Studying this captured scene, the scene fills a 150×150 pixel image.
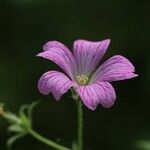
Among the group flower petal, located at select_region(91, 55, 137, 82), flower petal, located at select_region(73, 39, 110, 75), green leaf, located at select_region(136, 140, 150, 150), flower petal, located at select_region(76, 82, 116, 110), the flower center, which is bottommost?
green leaf, located at select_region(136, 140, 150, 150)

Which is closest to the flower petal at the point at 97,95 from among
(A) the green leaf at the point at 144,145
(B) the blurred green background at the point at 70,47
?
(A) the green leaf at the point at 144,145

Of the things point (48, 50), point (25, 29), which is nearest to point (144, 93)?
point (25, 29)

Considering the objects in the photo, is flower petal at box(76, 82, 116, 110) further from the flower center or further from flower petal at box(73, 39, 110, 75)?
flower petal at box(73, 39, 110, 75)

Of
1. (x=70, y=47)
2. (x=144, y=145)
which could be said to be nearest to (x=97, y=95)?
(x=144, y=145)

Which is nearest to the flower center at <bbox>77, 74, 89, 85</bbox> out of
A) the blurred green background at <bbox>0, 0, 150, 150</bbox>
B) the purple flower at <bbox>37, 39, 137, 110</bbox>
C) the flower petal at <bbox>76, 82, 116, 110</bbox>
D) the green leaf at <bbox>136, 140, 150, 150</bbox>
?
the purple flower at <bbox>37, 39, 137, 110</bbox>

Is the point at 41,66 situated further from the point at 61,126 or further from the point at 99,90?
the point at 99,90

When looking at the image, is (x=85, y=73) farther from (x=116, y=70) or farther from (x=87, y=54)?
(x=116, y=70)

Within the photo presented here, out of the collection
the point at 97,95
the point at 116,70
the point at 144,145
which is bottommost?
the point at 144,145
